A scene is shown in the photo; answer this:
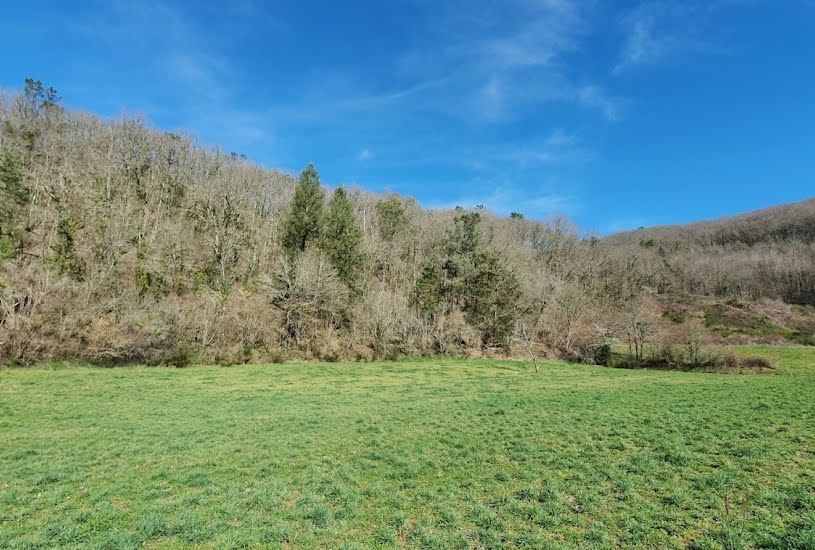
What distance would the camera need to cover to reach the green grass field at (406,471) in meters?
7.09

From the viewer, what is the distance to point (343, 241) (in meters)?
47.2

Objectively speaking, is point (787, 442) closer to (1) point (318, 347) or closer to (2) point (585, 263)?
(1) point (318, 347)

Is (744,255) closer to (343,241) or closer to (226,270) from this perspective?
(343,241)

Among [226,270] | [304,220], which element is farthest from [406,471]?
[226,270]

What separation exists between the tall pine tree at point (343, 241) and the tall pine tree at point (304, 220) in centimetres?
128

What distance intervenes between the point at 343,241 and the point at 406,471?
38485mm

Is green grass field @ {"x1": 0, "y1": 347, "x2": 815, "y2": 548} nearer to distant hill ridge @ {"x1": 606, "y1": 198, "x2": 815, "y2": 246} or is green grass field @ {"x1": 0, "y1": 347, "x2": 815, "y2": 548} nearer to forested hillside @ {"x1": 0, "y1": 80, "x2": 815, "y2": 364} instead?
forested hillside @ {"x1": 0, "y1": 80, "x2": 815, "y2": 364}

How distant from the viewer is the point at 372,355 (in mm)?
41531

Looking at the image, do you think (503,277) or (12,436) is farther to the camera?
(503,277)

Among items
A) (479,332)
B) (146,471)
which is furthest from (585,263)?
(146,471)

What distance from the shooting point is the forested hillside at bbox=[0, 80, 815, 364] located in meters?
31.9

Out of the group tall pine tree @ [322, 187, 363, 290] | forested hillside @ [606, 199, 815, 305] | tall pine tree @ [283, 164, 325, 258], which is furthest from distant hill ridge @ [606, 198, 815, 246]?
tall pine tree @ [283, 164, 325, 258]

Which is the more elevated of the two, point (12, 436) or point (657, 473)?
point (657, 473)

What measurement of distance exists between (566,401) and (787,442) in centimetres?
952
